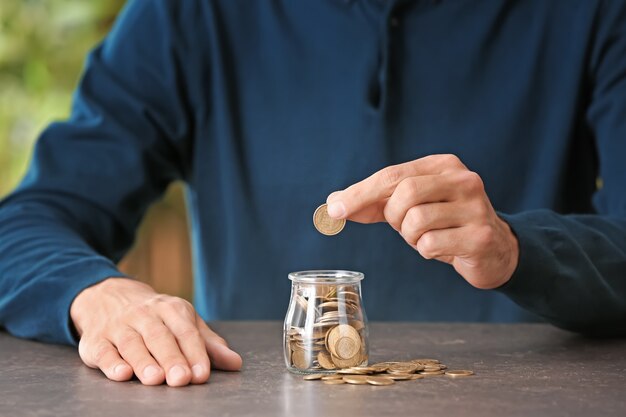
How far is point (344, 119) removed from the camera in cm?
213

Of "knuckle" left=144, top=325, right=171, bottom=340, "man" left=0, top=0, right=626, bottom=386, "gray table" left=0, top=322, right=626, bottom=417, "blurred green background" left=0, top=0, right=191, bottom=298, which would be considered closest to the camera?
"gray table" left=0, top=322, right=626, bottom=417

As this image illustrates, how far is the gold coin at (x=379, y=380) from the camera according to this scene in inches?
49.4

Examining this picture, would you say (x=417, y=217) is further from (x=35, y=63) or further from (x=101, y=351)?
(x=35, y=63)

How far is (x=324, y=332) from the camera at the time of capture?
4.32ft

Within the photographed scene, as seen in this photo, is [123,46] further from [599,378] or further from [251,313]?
[599,378]

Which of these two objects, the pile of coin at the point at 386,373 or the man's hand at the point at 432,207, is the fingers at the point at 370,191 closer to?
the man's hand at the point at 432,207

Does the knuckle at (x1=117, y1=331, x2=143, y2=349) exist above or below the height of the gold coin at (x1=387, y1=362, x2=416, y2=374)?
above

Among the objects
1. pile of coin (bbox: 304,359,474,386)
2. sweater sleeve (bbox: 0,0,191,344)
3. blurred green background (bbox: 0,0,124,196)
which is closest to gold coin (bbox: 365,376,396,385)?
pile of coin (bbox: 304,359,474,386)

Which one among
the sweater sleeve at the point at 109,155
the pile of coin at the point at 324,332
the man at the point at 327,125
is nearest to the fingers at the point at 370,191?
the pile of coin at the point at 324,332

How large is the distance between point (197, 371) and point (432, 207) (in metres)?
0.36

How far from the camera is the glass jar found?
51.8 inches

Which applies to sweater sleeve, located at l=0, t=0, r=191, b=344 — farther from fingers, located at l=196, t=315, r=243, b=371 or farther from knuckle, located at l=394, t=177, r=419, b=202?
knuckle, located at l=394, t=177, r=419, b=202

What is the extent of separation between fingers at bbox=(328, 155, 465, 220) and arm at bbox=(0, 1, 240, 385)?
260 mm

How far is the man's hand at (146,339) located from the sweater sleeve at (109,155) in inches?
8.0
